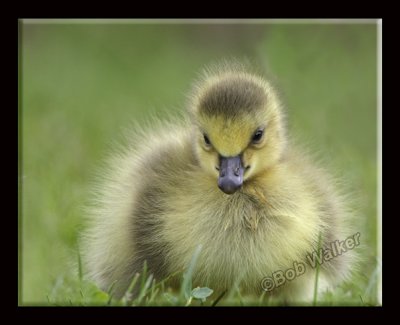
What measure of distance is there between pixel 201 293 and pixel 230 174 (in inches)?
12.6

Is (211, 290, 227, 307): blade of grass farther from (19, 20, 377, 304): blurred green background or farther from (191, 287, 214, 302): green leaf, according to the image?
(19, 20, 377, 304): blurred green background

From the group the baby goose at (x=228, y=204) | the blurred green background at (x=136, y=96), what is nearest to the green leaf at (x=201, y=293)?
the baby goose at (x=228, y=204)

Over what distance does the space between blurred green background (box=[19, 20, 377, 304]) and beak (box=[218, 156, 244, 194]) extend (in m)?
0.31

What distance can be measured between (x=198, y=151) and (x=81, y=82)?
57.9 inches

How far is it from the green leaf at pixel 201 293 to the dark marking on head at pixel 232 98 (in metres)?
→ 0.43

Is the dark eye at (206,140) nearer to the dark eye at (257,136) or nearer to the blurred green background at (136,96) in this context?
the dark eye at (257,136)

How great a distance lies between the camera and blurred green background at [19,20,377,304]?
2799 mm

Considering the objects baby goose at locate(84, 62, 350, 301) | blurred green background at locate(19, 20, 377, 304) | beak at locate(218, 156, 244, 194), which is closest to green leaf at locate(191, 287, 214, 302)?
baby goose at locate(84, 62, 350, 301)

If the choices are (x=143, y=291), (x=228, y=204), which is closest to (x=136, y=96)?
(x=228, y=204)

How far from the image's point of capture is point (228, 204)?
2453 mm

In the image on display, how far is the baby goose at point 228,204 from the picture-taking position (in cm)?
238

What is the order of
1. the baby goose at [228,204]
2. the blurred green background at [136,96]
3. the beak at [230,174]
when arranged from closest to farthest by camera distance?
1. the beak at [230,174]
2. the baby goose at [228,204]
3. the blurred green background at [136,96]

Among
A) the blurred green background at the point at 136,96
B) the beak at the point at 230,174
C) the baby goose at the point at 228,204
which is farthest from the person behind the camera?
the blurred green background at the point at 136,96

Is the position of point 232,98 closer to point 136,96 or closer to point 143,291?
point 143,291
